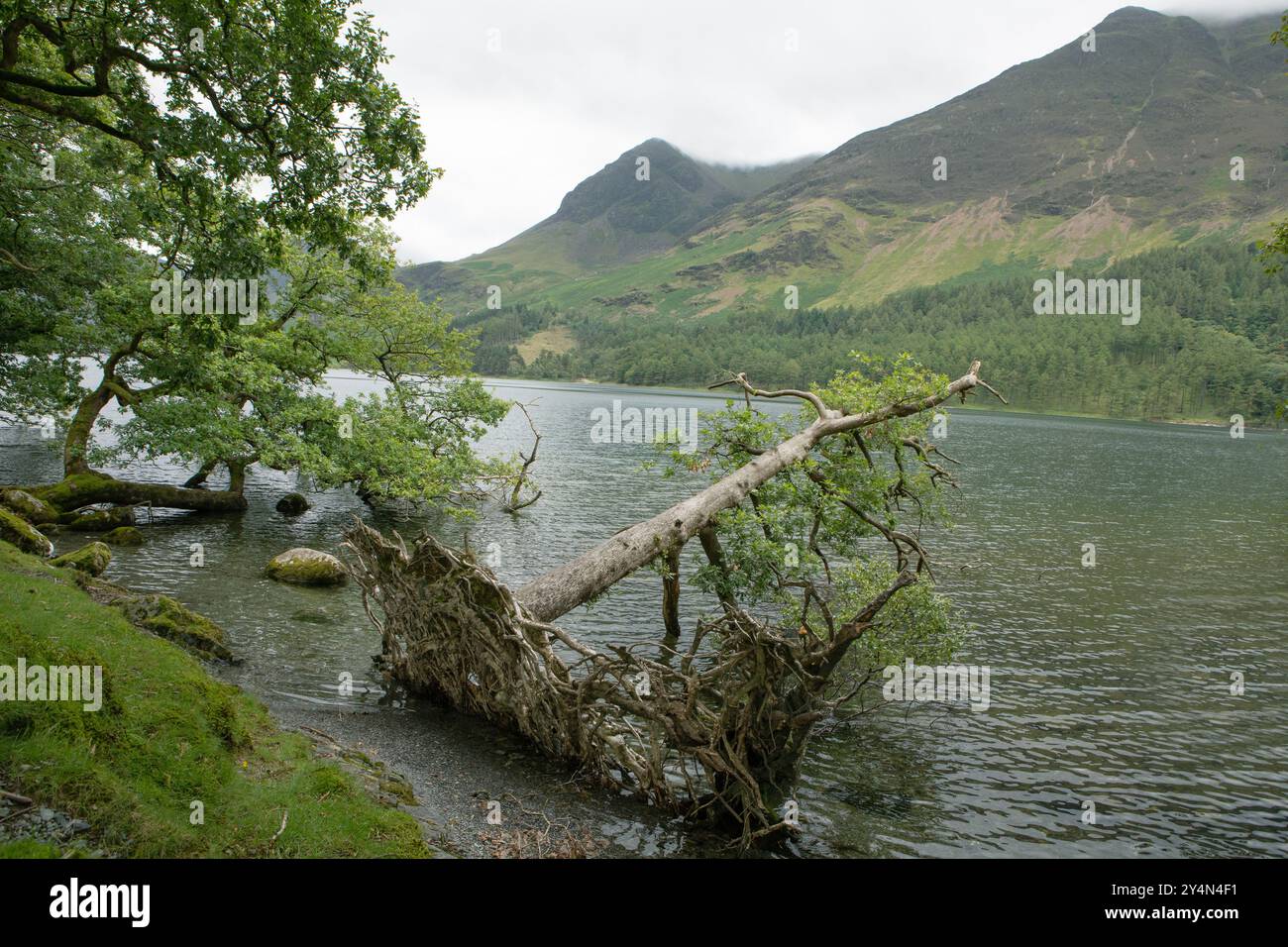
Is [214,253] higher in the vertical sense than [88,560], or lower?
higher

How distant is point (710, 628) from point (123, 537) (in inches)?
979

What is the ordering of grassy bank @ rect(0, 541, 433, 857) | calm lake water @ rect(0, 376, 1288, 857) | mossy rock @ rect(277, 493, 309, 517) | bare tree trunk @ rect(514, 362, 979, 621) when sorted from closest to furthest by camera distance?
grassy bank @ rect(0, 541, 433, 857)
calm lake water @ rect(0, 376, 1288, 857)
bare tree trunk @ rect(514, 362, 979, 621)
mossy rock @ rect(277, 493, 309, 517)

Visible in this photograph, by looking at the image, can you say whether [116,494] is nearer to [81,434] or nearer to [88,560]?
[81,434]

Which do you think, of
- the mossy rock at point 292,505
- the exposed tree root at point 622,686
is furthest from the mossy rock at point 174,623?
the mossy rock at point 292,505

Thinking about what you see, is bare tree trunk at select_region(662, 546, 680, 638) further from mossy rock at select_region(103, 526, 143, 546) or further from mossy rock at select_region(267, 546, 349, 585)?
mossy rock at select_region(103, 526, 143, 546)

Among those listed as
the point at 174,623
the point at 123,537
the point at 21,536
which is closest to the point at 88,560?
the point at 21,536

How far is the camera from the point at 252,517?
32594mm

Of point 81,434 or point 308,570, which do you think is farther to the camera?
point 81,434

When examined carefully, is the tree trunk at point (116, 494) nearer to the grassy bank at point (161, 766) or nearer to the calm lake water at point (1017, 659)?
the calm lake water at point (1017, 659)

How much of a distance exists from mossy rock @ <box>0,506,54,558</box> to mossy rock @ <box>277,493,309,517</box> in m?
13.6

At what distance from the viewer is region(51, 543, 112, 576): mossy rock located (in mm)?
19891

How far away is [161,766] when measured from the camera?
8.25 metres

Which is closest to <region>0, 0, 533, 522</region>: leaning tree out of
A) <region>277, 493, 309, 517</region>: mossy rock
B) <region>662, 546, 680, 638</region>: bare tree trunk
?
<region>277, 493, 309, 517</region>: mossy rock
